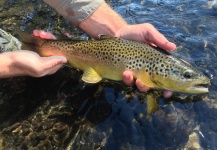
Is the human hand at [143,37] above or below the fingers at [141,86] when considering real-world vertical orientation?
above

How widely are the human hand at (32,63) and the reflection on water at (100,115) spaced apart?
1.80 feet

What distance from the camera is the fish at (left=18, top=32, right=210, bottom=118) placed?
144 inches

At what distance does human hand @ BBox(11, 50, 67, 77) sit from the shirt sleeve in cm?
102

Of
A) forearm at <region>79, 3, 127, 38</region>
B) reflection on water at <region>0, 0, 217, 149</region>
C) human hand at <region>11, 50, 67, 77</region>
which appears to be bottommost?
reflection on water at <region>0, 0, 217, 149</region>

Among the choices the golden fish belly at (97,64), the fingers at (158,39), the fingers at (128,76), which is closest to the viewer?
the fingers at (128,76)

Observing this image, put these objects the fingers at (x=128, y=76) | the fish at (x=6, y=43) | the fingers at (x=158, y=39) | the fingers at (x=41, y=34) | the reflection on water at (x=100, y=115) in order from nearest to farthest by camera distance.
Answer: the reflection on water at (x=100, y=115) → the fingers at (x=128, y=76) → the fingers at (x=158, y=39) → the fingers at (x=41, y=34) → the fish at (x=6, y=43)

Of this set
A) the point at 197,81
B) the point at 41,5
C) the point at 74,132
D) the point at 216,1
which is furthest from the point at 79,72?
the point at 216,1

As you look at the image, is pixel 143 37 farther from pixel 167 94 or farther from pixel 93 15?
pixel 93 15

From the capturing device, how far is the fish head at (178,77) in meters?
3.61

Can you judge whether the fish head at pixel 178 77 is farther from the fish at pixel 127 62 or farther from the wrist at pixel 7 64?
the wrist at pixel 7 64

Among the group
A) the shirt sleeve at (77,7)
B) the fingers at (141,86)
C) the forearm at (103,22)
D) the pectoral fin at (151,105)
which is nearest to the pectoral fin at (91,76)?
the fingers at (141,86)

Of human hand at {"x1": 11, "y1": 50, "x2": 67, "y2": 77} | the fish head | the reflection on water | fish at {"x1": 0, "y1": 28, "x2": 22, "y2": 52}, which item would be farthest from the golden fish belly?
fish at {"x1": 0, "y1": 28, "x2": 22, "y2": 52}

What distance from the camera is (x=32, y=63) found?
379 centimetres

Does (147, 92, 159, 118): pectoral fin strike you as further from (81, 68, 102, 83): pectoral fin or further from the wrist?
the wrist
